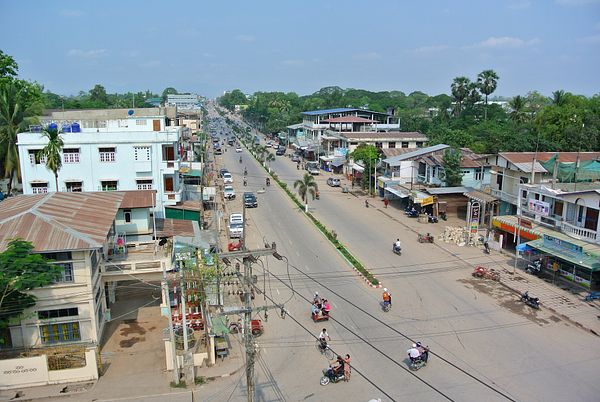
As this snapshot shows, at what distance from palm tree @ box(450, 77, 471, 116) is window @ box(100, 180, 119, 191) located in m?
65.7

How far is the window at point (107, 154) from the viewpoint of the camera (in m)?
31.2

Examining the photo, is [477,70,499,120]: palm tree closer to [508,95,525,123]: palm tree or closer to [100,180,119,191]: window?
[508,95,525,123]: palm tree

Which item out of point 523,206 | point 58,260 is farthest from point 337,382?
point 523,206

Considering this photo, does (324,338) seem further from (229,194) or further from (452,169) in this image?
(229,194)

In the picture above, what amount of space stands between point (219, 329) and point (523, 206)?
22.2 m

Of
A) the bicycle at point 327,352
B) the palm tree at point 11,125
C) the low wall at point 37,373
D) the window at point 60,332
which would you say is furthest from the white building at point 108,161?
the bicycle at point 327,352

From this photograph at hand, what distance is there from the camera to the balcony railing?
2643cm

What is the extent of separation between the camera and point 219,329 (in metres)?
19.7

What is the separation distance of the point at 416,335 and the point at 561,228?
42.7 feet

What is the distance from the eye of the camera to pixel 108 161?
103ft

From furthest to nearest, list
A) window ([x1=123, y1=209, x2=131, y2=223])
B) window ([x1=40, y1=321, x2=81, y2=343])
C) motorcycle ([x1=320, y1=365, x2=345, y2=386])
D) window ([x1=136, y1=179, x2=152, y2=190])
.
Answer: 1. window ([x1=136, y1=179, x2=152, y2=190])
2. window ([x1=123, y1=209, x2=131, y2=223])
3. window ([x1=40, y1=321, x2=81, y2=343])
4. motorcycle ([x1=320, y1=365, x2=345, y2=386])

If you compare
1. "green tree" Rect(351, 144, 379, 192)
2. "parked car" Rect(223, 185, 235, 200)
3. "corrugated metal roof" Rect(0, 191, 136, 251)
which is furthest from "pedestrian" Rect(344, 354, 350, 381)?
"green tree" Rect(351, 144, 379, 192)

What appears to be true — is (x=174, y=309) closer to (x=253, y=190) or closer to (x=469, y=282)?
(x=469, y=282)

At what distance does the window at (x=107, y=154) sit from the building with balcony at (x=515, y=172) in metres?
26.6
